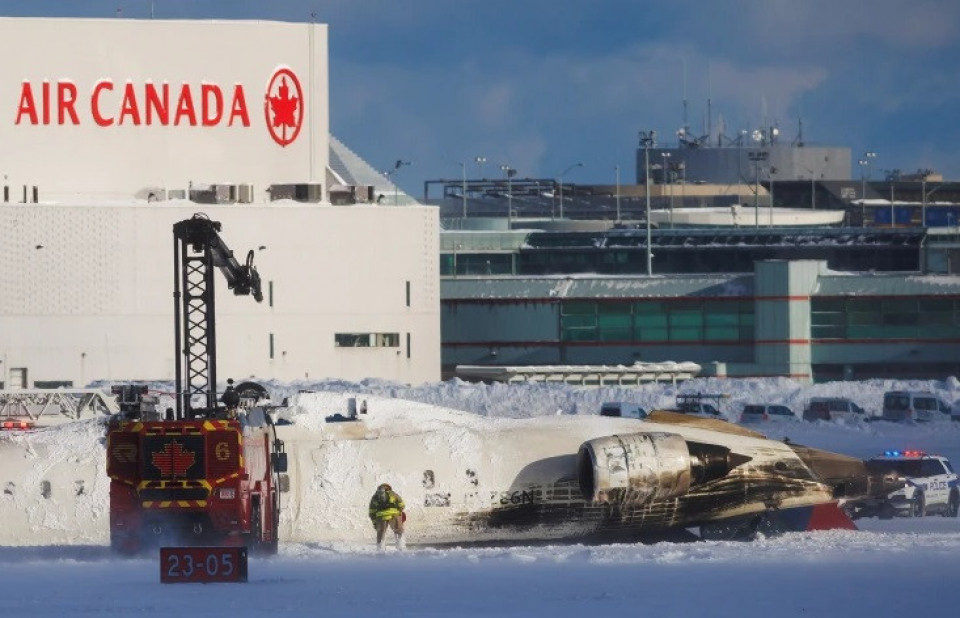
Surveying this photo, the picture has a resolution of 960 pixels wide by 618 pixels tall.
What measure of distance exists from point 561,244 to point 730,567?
104229 mm

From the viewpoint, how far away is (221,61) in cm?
10219

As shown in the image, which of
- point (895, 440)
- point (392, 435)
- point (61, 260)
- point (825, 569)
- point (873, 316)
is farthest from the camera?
point (873, 316)

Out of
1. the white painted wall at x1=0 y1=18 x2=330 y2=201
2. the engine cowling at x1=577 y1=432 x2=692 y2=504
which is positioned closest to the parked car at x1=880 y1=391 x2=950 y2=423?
the white painted wall at x1=0 y1=18 x2=330 y2=201

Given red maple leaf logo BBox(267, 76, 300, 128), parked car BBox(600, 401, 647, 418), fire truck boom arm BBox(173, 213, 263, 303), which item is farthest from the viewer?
red maple leaf logo BBox(267, 76, 300, 128)

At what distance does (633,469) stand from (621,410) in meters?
36.7

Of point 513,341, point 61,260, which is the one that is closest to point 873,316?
point 513,341

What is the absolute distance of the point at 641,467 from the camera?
147 ft

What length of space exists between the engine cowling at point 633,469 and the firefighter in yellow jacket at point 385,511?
13.0 ft

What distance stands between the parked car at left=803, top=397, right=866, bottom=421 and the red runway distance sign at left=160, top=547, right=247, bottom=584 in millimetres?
51596

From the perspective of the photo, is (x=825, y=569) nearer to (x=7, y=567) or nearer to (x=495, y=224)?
(x=7, y=567)

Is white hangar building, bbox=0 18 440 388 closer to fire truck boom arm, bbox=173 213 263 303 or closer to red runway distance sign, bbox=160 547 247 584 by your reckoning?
fire truck boom arm, bbox=173 213 263 303

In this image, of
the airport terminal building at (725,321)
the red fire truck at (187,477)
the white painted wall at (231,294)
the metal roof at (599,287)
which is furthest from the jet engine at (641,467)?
the metal roof at (599,287)

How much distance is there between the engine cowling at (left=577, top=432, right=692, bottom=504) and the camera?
147 ft

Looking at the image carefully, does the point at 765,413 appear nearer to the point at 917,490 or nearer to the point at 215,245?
the point at 917,490
